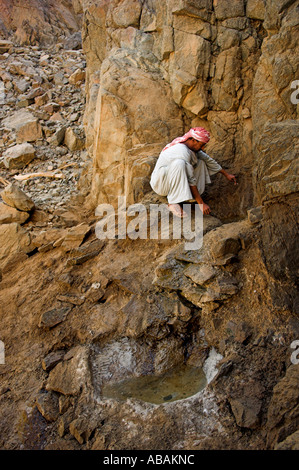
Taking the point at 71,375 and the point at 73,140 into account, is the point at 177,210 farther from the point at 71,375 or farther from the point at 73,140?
the point at 73,140

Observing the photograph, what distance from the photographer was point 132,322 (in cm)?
285

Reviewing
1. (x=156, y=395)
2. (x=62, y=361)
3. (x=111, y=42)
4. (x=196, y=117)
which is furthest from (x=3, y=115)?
(x=156, y=395)

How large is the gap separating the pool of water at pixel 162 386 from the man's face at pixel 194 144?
2.38 m

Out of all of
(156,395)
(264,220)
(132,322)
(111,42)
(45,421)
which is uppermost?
(111,42)

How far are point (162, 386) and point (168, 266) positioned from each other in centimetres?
105

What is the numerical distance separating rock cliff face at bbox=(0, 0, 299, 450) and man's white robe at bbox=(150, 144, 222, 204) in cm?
25

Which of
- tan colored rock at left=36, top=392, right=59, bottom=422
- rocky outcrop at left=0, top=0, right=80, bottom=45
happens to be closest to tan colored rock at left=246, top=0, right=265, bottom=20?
tan colored rock at left=36, top=392, right=59, bottom=422

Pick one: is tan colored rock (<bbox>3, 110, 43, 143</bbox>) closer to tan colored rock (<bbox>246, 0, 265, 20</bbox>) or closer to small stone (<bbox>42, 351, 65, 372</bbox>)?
tan colored rock (<bbox>246, 0, 265, 20</bbox>)

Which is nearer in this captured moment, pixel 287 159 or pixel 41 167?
pixel 287 159

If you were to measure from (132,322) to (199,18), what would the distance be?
4.02 m

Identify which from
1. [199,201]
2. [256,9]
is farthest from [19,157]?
[256,9]

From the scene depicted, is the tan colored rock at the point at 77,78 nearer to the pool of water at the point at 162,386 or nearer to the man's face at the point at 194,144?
the man's face at the point at 194,144

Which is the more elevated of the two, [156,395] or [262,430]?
[262,430]

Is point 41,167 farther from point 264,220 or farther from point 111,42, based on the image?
point 264,220
